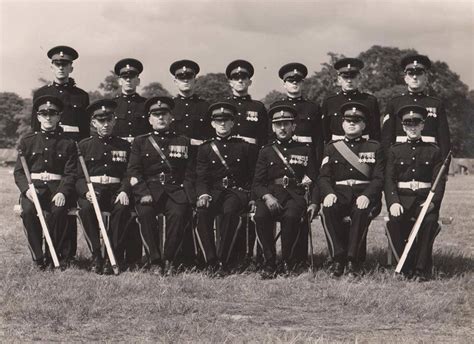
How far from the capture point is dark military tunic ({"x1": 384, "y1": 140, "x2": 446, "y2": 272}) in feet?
24.6

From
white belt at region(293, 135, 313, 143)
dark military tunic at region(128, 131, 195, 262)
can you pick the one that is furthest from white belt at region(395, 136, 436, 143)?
dark military tunic at region(128, 131, 195, 262)

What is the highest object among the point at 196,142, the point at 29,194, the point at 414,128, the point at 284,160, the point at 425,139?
the point at 414,128

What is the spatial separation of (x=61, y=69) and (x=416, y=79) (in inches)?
174

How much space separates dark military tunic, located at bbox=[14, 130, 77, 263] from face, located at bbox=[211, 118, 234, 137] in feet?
5.57

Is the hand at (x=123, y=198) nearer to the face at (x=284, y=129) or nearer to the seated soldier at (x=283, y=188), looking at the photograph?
the seated soldier at (x=283, y=188)

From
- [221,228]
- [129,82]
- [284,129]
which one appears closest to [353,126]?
[284,129]

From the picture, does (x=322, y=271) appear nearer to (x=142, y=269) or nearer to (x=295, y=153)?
(x=295, y=153)

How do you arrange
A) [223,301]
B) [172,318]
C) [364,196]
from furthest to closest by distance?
[364,196], [223,301], [172,318]

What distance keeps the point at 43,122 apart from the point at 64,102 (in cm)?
61

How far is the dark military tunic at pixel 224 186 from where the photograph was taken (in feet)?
25.3

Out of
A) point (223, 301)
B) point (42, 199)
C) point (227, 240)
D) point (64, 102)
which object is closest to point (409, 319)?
point (223, 301)

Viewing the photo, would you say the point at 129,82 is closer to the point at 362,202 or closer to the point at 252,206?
the point at 252,206

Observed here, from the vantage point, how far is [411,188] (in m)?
7.65

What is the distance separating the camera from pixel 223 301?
→ 645 centimetres
